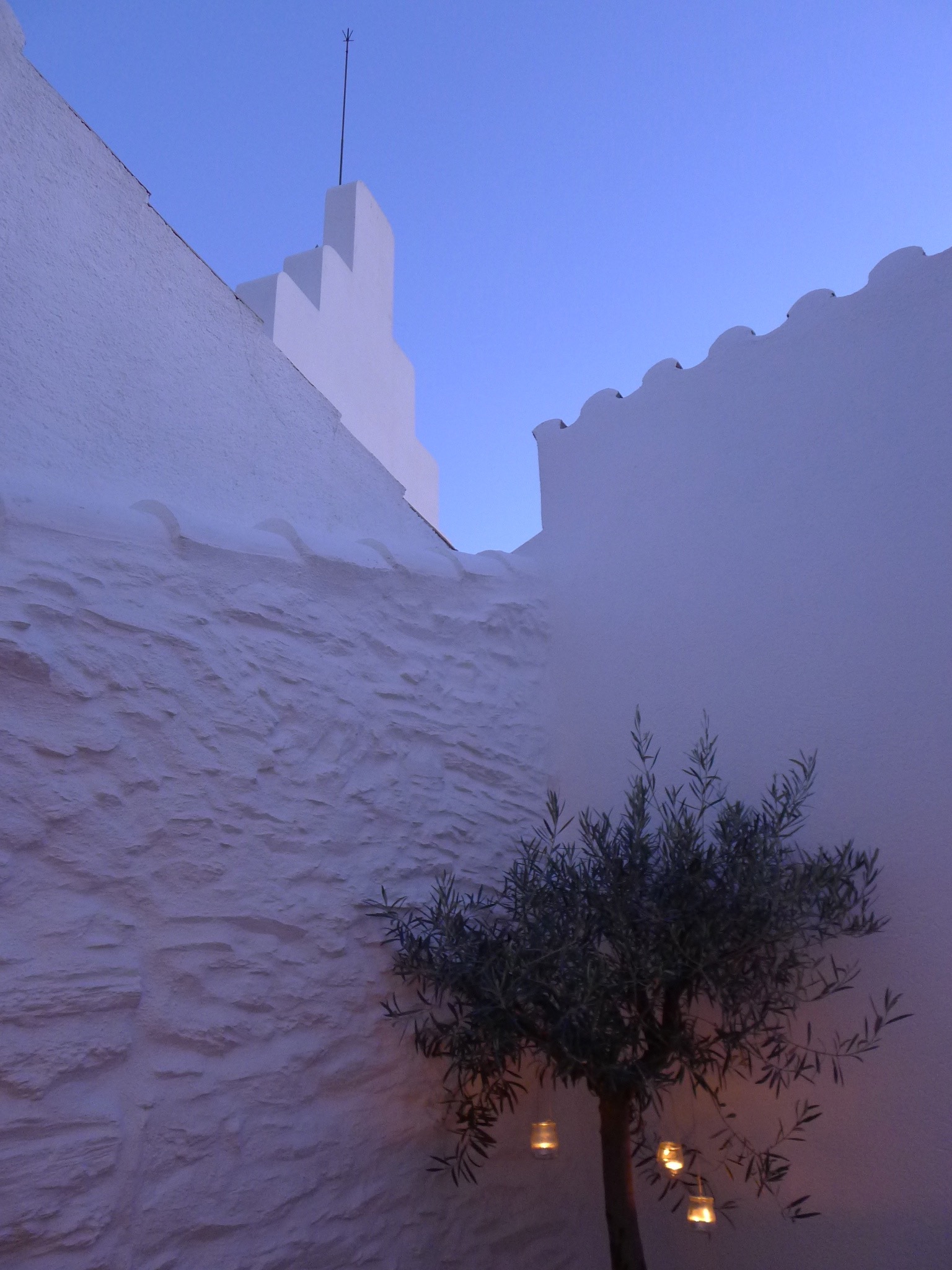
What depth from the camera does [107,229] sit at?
12.5ft

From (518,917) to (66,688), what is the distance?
153 cm

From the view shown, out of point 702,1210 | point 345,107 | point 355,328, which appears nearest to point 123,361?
point 702,1210

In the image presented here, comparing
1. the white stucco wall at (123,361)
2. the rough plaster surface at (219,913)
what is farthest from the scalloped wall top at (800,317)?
the rough plaster surface at (219,913)

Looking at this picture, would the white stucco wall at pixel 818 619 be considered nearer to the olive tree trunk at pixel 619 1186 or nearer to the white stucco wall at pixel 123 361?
the olive tree trunk at pixel 619 1186

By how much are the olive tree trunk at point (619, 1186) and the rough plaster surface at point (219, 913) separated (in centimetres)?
53

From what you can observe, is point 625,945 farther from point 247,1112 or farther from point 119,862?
point 119,862

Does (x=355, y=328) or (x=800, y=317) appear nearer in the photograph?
(x=800, y=317)

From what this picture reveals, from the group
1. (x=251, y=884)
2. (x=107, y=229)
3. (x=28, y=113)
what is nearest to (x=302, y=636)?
(x=251, y=884)

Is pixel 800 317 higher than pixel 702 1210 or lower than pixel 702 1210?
higher

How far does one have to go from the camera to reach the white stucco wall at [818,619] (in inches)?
127

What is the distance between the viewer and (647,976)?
3.06 meters

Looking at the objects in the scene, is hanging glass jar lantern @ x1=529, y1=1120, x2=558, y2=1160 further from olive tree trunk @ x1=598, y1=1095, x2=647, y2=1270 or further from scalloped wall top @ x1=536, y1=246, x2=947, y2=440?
scalloped wall top @ x1=536, y1=246, x2=947, y2=440

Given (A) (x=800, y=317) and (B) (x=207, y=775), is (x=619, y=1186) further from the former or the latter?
(A) (x=800, y=317)

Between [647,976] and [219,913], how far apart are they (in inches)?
50.3
